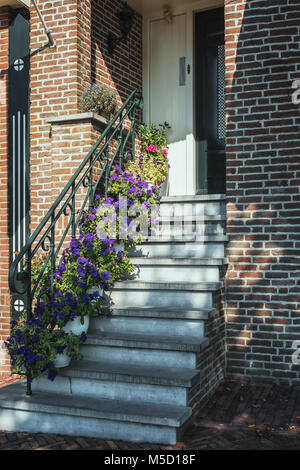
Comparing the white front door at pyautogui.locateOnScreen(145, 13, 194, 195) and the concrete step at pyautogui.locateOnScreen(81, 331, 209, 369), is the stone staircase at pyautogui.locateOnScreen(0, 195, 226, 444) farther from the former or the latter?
the white front door at pyautogui.locateOnScreen(145, 13, 194, 195)

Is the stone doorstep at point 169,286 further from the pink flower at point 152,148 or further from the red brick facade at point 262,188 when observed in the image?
the pink flower at point 152,148

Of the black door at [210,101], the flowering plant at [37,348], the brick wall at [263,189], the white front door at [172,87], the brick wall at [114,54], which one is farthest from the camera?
the white front door at [172,87]

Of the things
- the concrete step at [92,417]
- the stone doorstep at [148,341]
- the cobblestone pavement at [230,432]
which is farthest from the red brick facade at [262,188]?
the concrete step at [92,417]

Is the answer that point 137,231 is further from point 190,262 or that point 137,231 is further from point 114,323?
point 114,323

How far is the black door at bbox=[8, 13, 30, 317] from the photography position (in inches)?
230

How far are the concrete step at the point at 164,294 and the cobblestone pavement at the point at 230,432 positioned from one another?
2.57ft

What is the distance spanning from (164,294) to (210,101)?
2.90 m

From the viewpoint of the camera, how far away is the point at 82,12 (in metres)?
5.23

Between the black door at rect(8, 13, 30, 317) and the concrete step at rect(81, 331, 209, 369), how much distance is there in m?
2.22

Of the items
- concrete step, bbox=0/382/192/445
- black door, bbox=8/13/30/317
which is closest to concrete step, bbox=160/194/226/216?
black door, bbox=8/13/30/317

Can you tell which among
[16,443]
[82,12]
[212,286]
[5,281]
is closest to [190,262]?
[212,286]

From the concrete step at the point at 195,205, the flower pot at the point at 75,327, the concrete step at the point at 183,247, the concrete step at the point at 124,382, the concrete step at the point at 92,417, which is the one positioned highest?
the concrete step at the point at 195,205

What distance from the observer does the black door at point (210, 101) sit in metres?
5.99

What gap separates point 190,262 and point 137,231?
2.53ft
